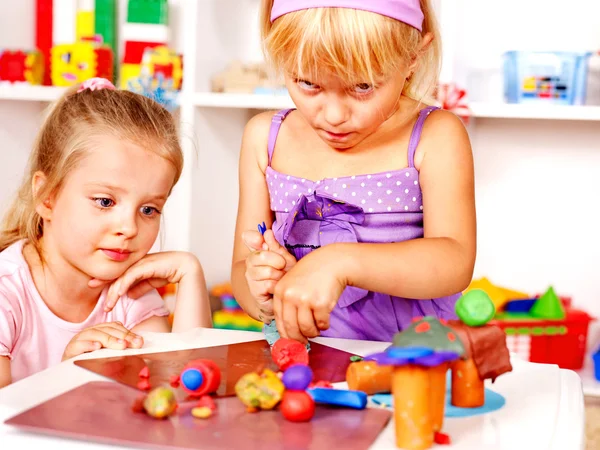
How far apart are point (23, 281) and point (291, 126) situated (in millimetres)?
408

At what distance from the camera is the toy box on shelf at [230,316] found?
1.92m

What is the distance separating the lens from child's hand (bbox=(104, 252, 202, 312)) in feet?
3.33

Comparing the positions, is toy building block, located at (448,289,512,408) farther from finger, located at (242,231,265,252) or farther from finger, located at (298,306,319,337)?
finger, located at (242,231,265,252)

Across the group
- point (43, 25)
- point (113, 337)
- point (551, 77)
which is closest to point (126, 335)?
point (113, 337)

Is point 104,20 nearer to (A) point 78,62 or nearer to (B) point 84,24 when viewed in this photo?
(B) point 84,24

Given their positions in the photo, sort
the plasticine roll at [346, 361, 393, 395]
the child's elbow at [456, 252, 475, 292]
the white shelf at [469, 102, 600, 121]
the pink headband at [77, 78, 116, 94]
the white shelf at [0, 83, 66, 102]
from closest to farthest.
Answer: the plasticine roll at [346, 361, 393, 395] < the child's elbow at [456, 252, 475, 292] < the pink headband at [77, 78, 116, 94] < the white shelf at [469, 102, 600, 121] < the white shelf at [0, 83, 66, 102]

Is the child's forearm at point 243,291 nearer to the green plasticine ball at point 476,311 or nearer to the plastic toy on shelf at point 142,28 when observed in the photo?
the green plasticine ball at point 476,311

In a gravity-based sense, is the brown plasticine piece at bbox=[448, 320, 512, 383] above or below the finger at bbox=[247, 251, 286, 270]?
below

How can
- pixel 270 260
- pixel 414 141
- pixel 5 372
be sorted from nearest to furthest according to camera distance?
pixel 270 260 < pixel 5 372 < pixel 414 141

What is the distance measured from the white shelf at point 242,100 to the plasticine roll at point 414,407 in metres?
1.33

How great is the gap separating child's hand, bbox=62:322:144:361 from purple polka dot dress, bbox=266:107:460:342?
0.28m

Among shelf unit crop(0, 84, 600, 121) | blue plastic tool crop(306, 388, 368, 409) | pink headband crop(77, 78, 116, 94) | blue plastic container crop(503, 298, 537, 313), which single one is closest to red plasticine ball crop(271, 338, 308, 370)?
blue plastic tool crop(306, 388, 368, 409)

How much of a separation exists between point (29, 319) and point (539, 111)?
1201 mm

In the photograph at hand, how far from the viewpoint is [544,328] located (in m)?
1.86
